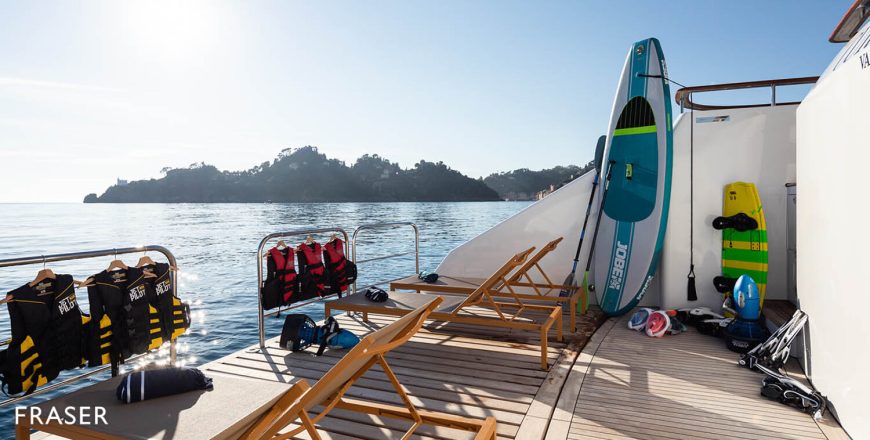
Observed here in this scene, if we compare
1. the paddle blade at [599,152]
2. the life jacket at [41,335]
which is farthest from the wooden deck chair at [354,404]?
the paddle blade at [599,152]

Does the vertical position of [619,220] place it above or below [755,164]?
below

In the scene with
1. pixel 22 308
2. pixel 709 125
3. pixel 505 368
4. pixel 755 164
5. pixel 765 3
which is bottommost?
pixel 505 368

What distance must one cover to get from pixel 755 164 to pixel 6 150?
7256cm

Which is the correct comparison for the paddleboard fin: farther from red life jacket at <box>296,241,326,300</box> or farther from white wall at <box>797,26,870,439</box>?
red life jacket at <box>296,241,326,300</box>

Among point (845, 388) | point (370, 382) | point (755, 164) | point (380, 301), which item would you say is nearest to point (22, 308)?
point (370, 382)

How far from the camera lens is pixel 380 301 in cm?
A: 460

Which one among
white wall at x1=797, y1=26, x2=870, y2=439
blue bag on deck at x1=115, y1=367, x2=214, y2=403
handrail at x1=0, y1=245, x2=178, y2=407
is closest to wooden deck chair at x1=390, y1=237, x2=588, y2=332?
white wall at x1=797, y1=26, x2=870, y2=439

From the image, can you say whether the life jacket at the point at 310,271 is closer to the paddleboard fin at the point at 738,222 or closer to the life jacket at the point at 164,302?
the life jacket at the point at 164,302

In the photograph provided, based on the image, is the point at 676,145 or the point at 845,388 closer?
the point at 845,388

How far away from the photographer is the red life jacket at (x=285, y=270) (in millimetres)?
4363

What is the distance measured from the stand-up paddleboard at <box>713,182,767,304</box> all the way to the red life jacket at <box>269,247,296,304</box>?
4049 mm

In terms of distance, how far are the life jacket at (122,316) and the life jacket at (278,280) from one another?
1.21 metres

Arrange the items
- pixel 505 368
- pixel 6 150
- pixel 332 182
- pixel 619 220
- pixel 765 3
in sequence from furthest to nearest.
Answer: pixel 332 182, pixel 6 150, pixel 765 3, pixel 619 220, pixel 505 368

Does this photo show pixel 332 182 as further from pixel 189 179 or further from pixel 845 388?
pixel 845 388
